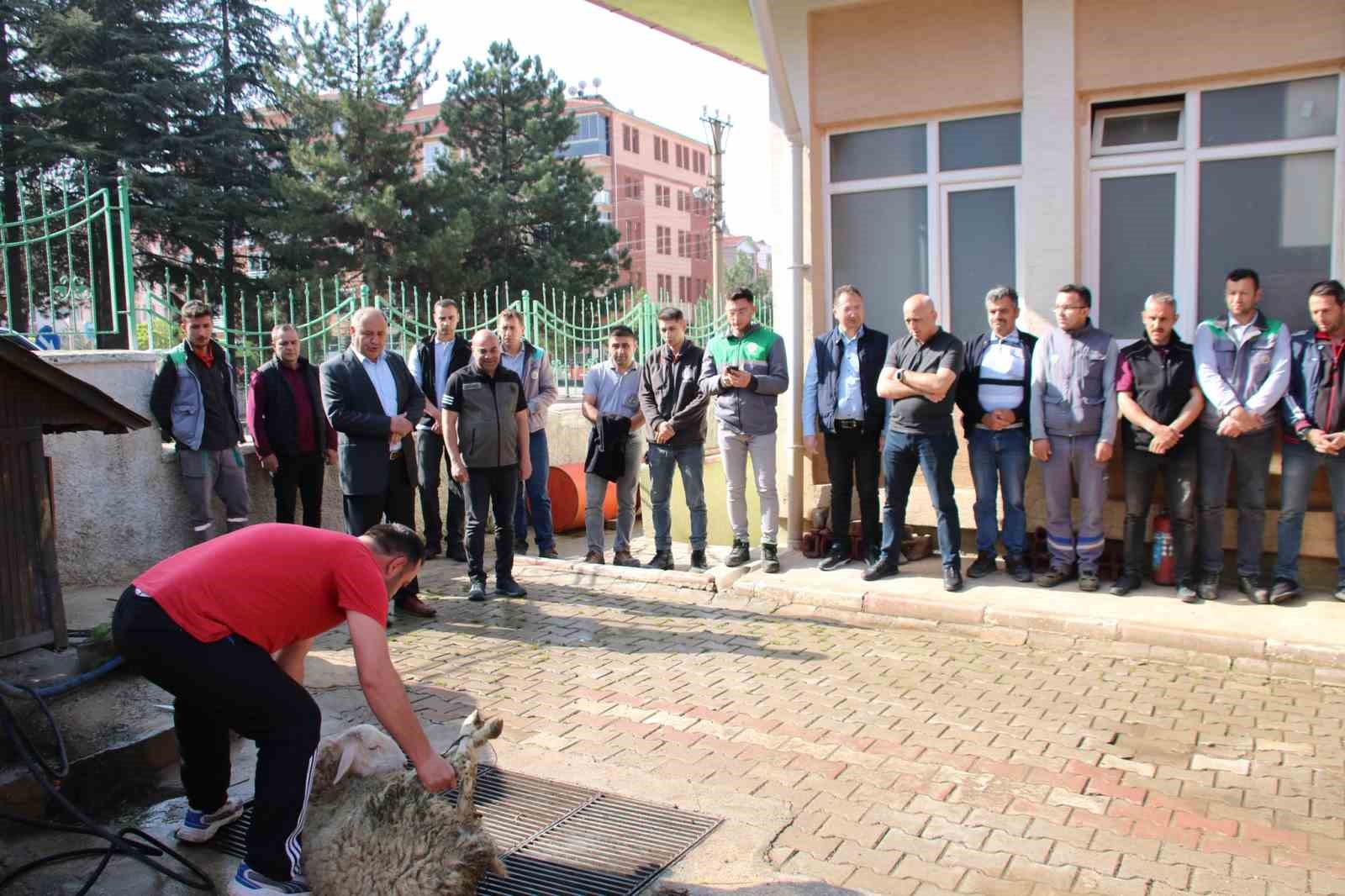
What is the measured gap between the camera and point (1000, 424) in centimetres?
795

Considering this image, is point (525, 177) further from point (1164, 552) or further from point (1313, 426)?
point (1313, 426)

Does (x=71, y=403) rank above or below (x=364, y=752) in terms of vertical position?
above

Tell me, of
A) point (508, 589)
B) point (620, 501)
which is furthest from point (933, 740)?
point (620, 501)

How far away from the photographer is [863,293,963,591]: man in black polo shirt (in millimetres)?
7922

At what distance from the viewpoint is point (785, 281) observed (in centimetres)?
975

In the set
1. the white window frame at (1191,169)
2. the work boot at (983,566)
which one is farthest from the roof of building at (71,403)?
the white window frame at (1191,169)

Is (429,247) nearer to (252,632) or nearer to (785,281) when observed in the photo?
(785,281)

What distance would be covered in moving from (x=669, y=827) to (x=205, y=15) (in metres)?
30.8

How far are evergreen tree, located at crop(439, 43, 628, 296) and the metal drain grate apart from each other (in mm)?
31230

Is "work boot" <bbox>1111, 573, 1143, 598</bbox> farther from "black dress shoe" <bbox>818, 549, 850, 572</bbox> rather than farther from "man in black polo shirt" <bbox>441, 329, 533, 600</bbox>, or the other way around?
"man in black polo shirt" <bbox>441, 329, 533, 600</bbox>

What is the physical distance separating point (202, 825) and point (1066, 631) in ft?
17.8

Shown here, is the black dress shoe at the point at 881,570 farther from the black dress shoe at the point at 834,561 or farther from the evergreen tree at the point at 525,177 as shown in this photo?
the evergreen tree at the point at 525,177

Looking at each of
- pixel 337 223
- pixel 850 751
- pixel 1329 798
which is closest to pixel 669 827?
pixel 850 751

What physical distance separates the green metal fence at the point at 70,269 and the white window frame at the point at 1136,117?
7610 millimetres
